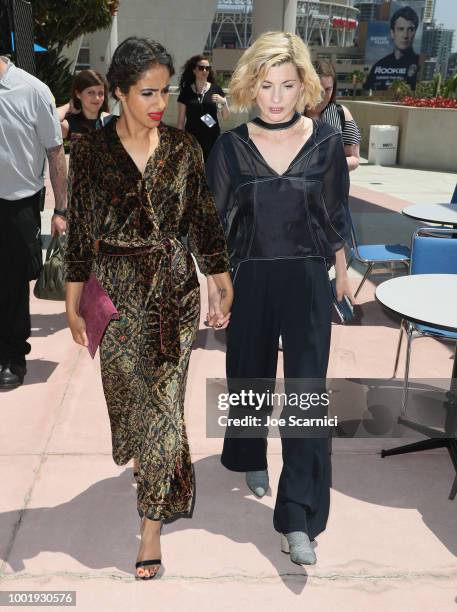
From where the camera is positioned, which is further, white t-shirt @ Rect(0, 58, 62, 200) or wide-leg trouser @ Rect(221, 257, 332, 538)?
white t-shirt @ Rect(0, 58, 62, 200)

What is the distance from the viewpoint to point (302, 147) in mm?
2844

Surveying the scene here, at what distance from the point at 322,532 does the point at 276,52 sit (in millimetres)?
2096

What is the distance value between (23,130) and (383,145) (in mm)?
15242

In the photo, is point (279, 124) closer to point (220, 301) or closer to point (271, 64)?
point (271, 64)

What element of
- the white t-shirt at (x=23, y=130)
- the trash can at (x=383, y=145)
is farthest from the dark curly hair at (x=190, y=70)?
the trash can at (x=383, y=145)

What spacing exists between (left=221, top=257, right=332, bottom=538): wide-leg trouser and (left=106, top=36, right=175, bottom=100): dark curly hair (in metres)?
0.88

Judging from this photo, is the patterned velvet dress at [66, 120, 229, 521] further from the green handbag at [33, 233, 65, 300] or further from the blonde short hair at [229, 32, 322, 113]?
the green handbag at [33, 233, 65, 300]

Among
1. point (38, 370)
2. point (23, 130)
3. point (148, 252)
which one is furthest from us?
point (38, 370)

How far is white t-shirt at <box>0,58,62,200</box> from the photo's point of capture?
13.4 ft

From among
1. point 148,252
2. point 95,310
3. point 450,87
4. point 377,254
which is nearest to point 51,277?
point 377,254

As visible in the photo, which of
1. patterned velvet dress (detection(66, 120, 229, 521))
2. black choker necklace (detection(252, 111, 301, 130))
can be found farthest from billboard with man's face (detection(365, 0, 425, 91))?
patterned velvet dress (detection(66, 120, 229, 521))

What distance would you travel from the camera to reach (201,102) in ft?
26.8

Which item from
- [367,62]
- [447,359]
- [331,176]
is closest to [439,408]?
[447,359]

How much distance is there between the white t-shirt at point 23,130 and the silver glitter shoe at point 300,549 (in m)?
2.63
